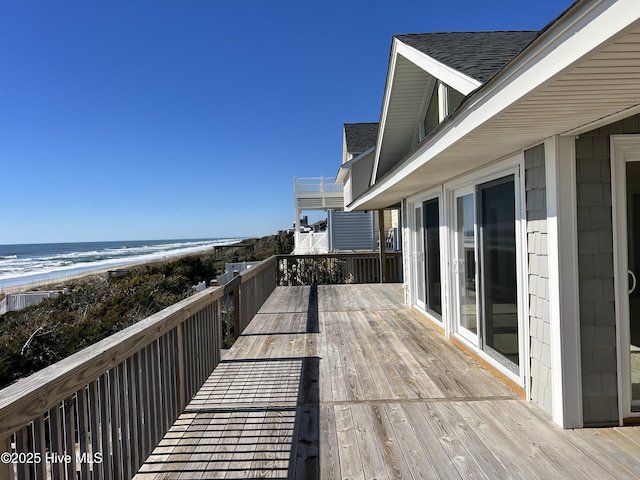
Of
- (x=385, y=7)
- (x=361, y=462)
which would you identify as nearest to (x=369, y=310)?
(x=361, y=462)

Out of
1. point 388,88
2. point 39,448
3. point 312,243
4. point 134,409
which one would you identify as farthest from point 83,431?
point 312,243

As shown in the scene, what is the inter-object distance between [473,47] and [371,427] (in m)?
4.20

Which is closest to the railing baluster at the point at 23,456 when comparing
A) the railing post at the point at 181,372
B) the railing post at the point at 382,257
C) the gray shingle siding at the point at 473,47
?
the railing post at the point at 181,372

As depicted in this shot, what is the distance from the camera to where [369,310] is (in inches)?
270

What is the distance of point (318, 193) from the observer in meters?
19.1

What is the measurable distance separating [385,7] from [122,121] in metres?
16.2

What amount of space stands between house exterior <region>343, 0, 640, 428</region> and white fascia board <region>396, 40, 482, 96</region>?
3 cm

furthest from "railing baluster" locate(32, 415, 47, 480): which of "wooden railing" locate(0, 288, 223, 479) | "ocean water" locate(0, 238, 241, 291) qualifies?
"ocean water" locate(0, 238, 241, 291)

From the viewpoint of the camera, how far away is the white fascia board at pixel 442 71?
357cm

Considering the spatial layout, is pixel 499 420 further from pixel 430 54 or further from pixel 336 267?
pixel 336 267

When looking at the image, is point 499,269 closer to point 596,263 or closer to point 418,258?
point 596,263

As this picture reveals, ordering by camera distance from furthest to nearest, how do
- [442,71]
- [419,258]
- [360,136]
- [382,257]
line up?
[360,136]
[382,257]
[419,258]
[442,71]

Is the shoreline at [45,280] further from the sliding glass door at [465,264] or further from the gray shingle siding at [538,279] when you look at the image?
the gray shingle siding at [538,279]

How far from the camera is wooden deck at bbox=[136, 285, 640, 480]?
217 centimetres
